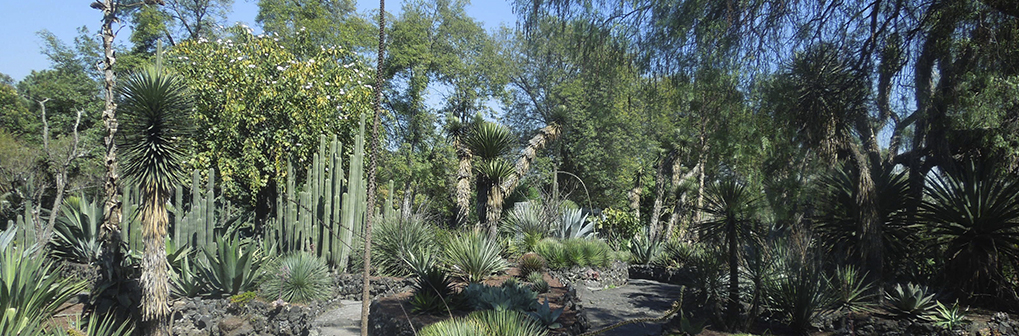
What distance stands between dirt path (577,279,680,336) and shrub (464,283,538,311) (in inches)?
64.7

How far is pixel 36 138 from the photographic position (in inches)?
918

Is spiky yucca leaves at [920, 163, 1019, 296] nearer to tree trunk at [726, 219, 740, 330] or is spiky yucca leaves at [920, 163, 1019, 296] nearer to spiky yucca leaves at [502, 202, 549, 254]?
tree trunk at [726, 219, 740, 330]

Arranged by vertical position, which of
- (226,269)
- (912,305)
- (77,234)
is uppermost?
(77,234)

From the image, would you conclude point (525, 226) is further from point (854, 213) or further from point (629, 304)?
point (854, 213)

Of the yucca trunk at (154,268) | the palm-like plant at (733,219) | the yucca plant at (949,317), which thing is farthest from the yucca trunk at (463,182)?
the yucca plant at (949,317)

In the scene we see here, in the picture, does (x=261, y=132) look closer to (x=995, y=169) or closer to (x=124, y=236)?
(x=124, y=236)

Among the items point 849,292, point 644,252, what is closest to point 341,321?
point 849,292

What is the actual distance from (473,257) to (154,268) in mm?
4539

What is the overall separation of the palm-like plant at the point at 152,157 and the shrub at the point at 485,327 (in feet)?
11.1

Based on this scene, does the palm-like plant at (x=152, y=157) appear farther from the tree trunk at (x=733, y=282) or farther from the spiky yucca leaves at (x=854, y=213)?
the spiky yucca leaves at (x=854, y=213)

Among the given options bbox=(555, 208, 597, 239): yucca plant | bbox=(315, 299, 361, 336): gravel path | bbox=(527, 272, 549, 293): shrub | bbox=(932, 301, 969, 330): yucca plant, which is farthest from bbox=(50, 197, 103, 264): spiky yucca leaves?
bbox=(932, 301, 969, 330): yucca plant

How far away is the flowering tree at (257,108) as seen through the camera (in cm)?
1396

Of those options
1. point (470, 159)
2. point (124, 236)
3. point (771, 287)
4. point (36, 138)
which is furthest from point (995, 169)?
point (36, 138)

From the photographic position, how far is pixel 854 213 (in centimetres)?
977
